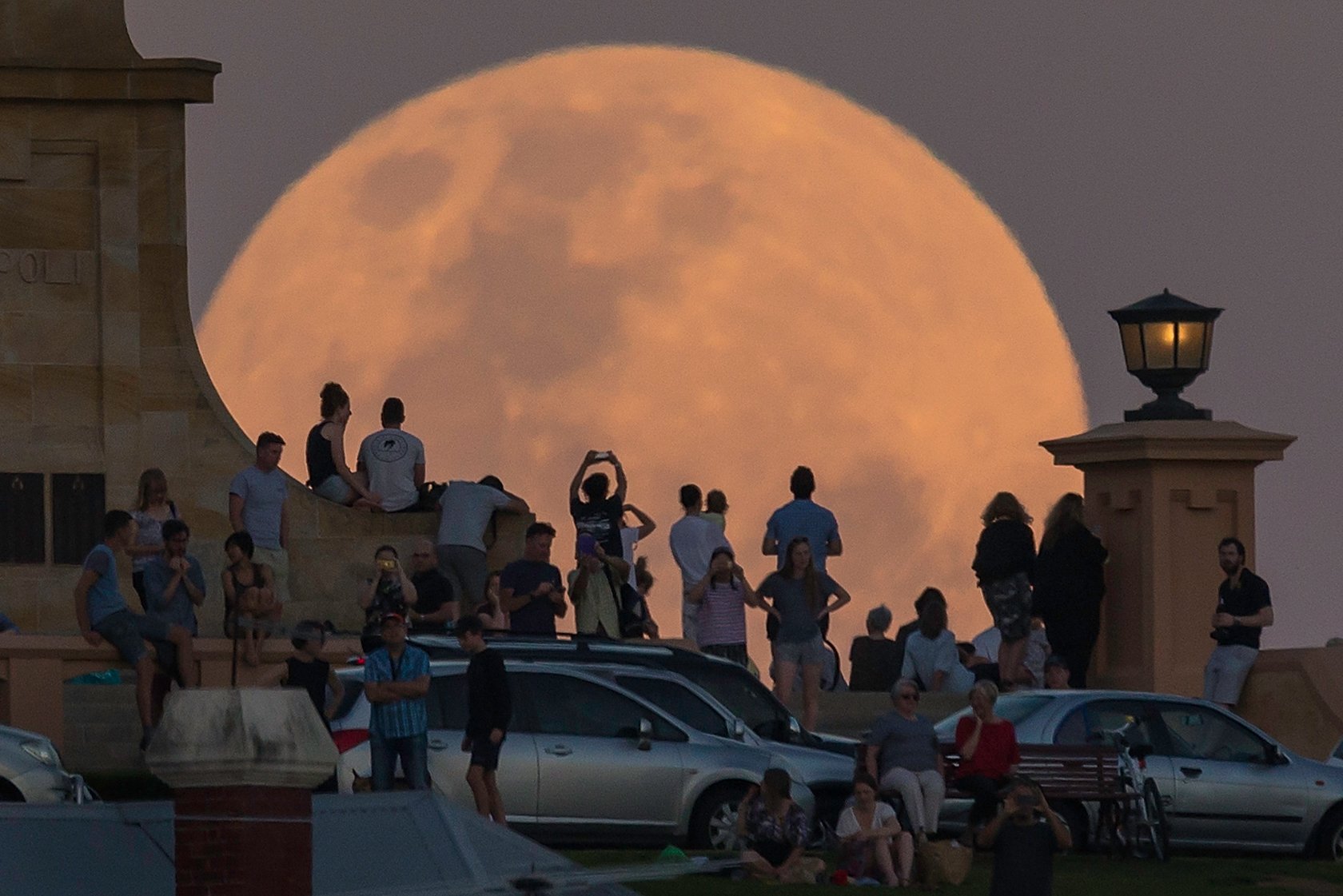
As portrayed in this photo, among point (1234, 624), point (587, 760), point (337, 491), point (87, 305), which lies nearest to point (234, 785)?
point (587, 760)

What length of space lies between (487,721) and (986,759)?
336 centimetres

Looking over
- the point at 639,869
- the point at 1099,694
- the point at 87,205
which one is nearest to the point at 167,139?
the point at 87,205

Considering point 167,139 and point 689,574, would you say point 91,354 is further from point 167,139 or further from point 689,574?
point 689,574

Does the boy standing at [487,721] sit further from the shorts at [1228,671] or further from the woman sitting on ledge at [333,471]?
the shorts at [1228,671]

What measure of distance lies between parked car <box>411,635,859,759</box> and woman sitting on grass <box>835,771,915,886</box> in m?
2.31

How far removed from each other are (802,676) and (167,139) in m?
7.15

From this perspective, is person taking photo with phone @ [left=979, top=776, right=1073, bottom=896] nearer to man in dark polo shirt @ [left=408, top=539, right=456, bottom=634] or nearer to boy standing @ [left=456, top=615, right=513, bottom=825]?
boy standing @ [left=456, top=615, right=513, bottom=825]

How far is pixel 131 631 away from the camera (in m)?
28.5

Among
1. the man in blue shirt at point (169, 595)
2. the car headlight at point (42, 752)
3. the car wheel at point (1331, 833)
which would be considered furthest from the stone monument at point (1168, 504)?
the car headlight at point (42, 752)

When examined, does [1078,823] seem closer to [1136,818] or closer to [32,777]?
[1136,818]

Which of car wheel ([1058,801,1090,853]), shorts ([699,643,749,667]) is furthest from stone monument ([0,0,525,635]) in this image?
car wheel ([1058,801,1090,853])

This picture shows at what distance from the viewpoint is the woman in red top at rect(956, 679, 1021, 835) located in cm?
2592

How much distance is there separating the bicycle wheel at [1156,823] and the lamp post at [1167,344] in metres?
6.00

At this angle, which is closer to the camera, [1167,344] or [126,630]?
[126,630]
